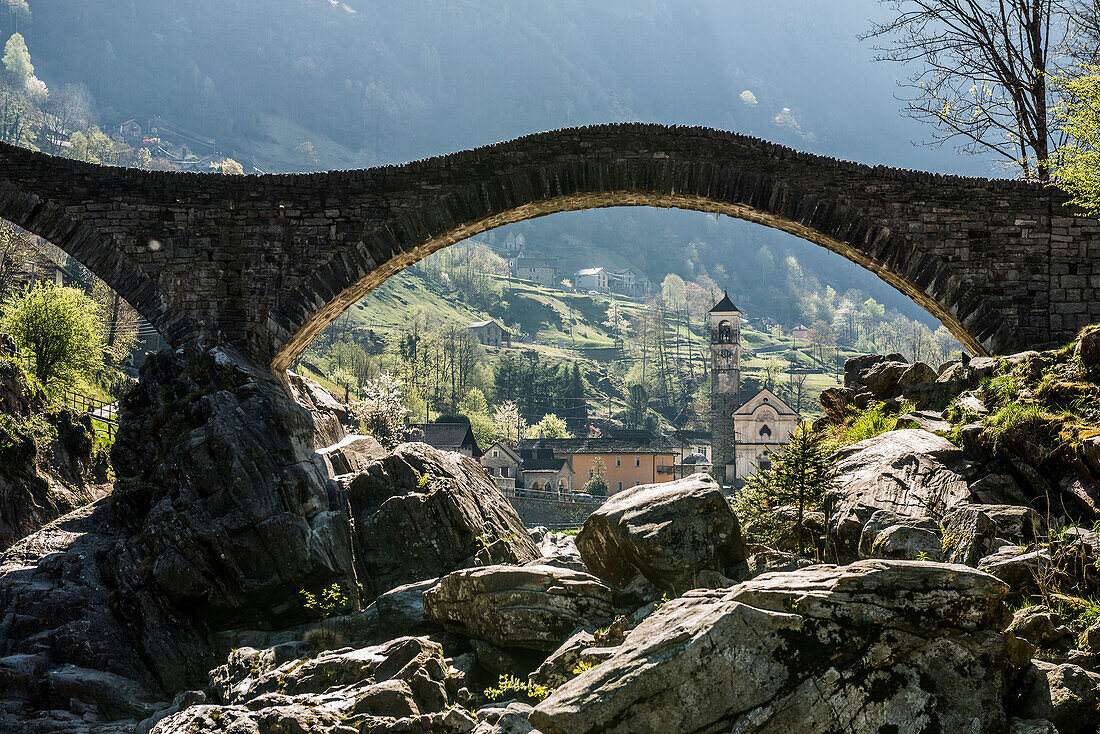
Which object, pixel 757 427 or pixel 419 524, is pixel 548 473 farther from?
pixel 419 524

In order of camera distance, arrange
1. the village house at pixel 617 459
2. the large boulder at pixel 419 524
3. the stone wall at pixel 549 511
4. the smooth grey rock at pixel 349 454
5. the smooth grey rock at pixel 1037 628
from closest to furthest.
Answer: the smooth grey rock at pixel 1037 628, the large boulder at pixel 419 524, the smooth grey rock at pixel 349 454, the stone wall at pixel 549 511, the village house at pixel 617 459

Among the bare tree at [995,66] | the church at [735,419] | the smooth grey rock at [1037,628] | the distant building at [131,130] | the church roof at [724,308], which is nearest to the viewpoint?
the smooth grey rock at [1037,628]

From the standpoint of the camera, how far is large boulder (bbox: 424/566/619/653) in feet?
28.7

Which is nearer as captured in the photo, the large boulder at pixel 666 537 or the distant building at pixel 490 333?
the large boulder at pixel 666 537

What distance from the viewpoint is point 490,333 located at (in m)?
123

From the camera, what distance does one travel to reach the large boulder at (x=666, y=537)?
29.1ft

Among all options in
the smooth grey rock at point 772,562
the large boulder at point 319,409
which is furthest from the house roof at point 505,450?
the smooth grey rock at point 772,562

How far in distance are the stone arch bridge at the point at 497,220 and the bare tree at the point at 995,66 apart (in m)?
4.29

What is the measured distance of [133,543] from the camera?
1155 centimetres

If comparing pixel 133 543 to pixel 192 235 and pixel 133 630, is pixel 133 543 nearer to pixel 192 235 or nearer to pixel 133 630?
pixel 133 630

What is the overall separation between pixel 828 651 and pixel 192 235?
12.4 metres

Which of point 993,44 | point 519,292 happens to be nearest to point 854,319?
point 519,292

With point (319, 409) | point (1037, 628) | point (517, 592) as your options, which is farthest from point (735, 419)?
point (1037, 628)

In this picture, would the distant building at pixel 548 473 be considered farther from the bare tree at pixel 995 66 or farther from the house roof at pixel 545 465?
the bare tree at pixel 995 66
